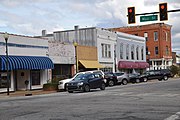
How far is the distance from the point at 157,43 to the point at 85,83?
56125 mm

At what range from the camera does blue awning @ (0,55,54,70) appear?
31386 millimetres

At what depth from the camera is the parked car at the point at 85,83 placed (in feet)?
93.4

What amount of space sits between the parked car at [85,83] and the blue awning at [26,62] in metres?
5.92

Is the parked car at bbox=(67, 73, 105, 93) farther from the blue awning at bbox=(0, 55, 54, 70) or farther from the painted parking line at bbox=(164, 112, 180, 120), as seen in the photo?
the painted parking line at bbox=(164, 112, 180, 120)

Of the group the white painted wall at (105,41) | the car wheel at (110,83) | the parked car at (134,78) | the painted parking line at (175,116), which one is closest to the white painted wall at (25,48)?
the car wheel at (110,83)

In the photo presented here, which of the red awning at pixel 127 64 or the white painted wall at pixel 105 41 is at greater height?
the white painted wall at pixel 105 41

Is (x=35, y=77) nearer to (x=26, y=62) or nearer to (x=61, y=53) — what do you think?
(x=26, y=62)

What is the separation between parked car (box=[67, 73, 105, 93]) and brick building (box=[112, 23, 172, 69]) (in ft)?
171

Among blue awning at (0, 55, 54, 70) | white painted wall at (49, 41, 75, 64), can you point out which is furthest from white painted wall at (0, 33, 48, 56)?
white painted wall at (49, 41, 75, 64)

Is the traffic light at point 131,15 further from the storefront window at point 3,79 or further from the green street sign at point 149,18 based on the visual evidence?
the storefront window at point 3,79

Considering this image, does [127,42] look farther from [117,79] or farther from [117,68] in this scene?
[117,79]

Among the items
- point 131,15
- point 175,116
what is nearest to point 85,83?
point 131,15

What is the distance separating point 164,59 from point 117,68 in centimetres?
2910

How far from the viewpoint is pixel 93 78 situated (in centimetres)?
2980
